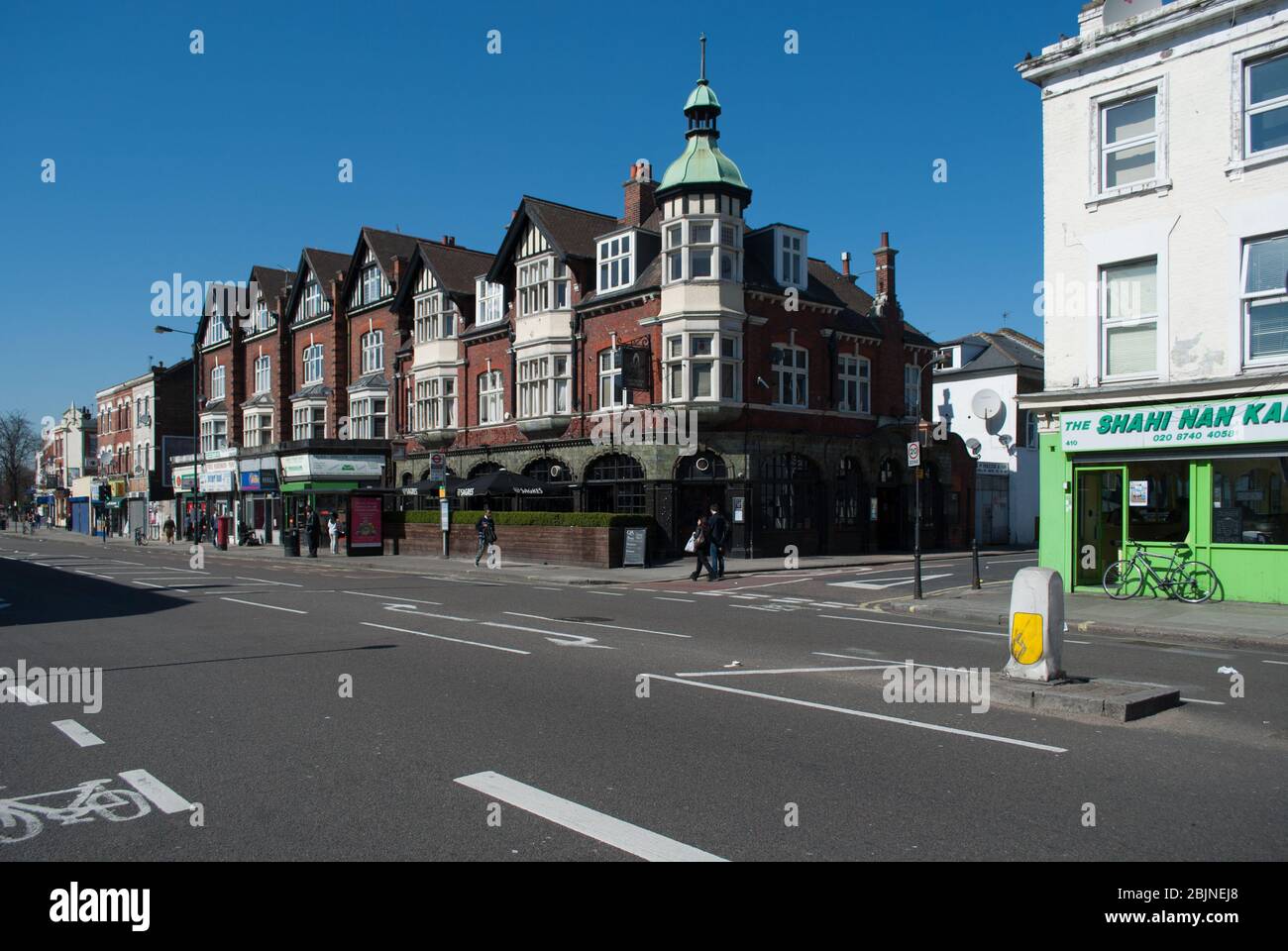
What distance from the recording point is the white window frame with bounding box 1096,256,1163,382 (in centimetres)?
1770

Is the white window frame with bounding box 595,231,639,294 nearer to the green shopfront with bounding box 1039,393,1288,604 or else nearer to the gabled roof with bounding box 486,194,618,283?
the gabled roof with bounding box 486,194,618,283

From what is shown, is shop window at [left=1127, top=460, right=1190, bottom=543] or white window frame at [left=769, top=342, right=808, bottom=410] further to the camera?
white window frame at [left=769, top=342, right=808, bottom=410]

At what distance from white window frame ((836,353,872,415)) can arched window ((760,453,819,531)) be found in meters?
3.35

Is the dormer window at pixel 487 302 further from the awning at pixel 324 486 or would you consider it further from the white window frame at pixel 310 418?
the white window frame at pixel 310 418

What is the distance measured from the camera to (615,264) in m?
33.3

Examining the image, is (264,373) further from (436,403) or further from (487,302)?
(487,302)

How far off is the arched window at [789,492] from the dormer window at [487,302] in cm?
1340

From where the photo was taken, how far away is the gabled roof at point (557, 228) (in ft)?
115

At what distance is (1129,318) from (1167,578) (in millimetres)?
4955

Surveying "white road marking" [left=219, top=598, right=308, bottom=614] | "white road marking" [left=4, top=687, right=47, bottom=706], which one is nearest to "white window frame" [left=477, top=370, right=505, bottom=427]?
"white road marking" [left=219, top=598, right=308, bottom=614]

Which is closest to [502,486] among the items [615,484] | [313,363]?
[615,484]

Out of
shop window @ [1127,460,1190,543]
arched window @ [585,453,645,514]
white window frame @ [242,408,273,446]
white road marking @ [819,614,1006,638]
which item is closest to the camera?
white road marking @ [819,614,1006,638]

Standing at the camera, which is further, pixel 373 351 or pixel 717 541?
pixel 373 351
